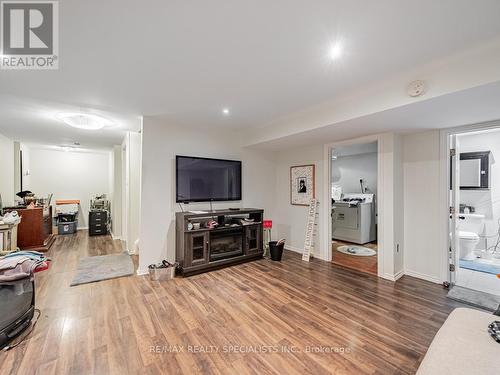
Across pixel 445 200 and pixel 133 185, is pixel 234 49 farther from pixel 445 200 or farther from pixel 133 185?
pixel 133 185

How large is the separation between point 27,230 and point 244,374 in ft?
17.6

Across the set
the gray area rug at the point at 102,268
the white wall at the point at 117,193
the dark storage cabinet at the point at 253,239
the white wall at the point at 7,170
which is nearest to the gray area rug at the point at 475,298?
the dark storage cabinet at the point at 253,239

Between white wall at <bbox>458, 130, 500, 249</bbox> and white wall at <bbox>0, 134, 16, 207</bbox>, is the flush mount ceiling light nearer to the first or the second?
white wall at <bbox>0, 134, 16, 207</bbox>

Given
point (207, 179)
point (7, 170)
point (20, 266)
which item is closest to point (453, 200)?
point (207, 179)

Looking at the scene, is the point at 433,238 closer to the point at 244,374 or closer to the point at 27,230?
the point at 244,374

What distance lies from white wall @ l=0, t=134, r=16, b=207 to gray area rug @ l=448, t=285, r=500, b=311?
310 inches

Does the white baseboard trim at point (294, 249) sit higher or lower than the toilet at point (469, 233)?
lower

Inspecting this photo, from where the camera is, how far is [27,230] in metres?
4.39

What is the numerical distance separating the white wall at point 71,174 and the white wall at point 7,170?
1.44 m

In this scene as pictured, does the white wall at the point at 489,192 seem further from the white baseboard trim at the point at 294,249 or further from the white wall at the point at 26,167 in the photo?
the white wall at the point at 26,167

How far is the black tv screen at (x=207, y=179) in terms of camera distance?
3656 millimetres

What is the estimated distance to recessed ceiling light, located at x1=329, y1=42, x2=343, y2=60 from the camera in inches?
67.6

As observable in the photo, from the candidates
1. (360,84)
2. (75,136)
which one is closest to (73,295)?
(75,136)

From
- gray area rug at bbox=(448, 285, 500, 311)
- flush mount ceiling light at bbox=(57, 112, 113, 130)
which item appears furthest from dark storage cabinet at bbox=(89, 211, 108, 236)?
gray area rug at bbox=(448, 285, 500, 311)
